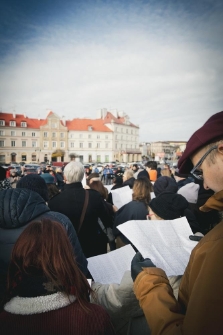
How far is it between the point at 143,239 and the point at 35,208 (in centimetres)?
92

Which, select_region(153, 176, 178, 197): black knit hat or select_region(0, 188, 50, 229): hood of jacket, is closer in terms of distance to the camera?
select_region(0, 188, 50, 229): hood of jacket

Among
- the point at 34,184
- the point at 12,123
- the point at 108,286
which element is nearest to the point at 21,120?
the point at 12,123

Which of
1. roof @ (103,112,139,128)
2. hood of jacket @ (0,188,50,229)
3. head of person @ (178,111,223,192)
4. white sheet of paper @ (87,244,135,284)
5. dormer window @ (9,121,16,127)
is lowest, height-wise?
white sheet of paper @ (87,244,135,284)

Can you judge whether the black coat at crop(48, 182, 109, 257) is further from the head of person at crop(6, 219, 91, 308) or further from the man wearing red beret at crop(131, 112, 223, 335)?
the man wearing red beret at crop(131, 112, 223, 335)

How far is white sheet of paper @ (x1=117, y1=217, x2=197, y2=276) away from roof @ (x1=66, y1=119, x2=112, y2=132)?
227 ft

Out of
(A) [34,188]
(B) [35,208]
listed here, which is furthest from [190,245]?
(A) [34,188]

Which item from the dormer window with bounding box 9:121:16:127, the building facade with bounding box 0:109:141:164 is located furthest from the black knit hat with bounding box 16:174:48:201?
the dormer window with bounding box 9:121:16:127

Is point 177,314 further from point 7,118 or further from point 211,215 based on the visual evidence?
point 7,118

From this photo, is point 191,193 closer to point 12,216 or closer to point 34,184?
point 34,184

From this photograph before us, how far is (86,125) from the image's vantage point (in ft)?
231

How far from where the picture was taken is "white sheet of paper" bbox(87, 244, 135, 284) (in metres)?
1.70

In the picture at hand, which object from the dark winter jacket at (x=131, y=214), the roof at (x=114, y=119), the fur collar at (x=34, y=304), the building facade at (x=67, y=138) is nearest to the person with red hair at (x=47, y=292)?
the fur collar at (x=34, y=304)

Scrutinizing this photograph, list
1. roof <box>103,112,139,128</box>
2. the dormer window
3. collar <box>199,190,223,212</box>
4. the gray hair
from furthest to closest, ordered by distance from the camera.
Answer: roof <box>103,112,139,128</box>, the dormer window, the gray hair, collar <box>199,190,223,212</box>

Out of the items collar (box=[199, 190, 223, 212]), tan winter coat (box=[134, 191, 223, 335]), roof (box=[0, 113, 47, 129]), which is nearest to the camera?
tan winter coat (box=[134, 191, 223, 335])
